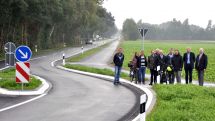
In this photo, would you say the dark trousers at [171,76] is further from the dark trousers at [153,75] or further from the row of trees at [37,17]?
the row of trees at [37,17]

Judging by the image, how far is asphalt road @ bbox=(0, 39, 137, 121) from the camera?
1164 centimetres

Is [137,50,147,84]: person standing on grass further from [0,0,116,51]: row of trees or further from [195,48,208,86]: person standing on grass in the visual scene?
[0,0,116,51]: row of trees

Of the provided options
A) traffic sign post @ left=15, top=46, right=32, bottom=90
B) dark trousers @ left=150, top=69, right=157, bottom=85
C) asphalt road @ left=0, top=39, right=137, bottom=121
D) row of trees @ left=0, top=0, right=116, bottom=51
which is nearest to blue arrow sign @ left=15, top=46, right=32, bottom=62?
traffic sign post @ left=15, top=46, right=32, bottom=90

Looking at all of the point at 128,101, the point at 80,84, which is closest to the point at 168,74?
the point at 80,84

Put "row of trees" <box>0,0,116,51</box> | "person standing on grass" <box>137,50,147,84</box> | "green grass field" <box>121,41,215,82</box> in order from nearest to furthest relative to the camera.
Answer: "person standing on grass" <box>137,50,147,84</box>
"green grass field" <box>121,41,215,82</box>
"row of trees" <box>0,0,116,51</box>

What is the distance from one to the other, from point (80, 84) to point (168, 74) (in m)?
4.09

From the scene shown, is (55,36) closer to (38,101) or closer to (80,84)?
(80,84)

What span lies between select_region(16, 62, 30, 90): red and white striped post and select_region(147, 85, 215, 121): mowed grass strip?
513 cm

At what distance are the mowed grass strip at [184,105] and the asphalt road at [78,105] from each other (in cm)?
108

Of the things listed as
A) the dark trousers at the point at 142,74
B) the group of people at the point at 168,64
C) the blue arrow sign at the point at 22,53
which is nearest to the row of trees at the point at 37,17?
the group of people at the point at 168,64

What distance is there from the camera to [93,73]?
27.3 metres

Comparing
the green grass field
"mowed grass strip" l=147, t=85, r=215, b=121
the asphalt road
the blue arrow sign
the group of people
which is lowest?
the green grass field

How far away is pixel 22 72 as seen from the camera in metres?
17.0

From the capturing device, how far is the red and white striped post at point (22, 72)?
1686 cm
